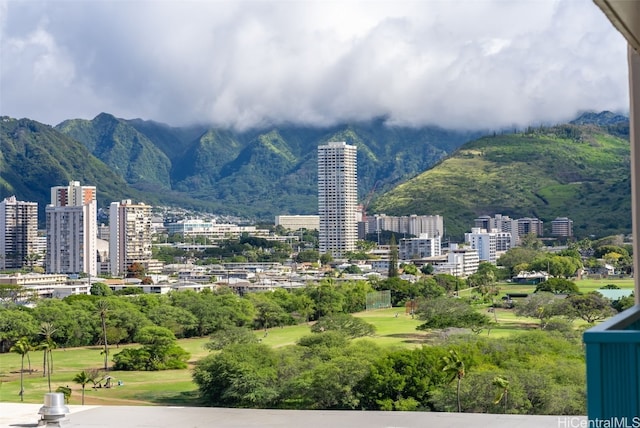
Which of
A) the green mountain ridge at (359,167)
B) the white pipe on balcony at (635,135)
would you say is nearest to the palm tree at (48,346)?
the white pipe on balcony at (635,135)

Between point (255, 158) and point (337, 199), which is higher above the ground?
point (255, 158)

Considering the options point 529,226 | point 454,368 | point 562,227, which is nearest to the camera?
point 454,368

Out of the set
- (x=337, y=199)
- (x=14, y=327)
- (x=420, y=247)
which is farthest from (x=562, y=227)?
(x=14, y=327)

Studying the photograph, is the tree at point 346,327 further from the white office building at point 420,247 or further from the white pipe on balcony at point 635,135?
the white office building at point 420,247

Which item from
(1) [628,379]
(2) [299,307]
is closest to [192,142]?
(2) [299,307]

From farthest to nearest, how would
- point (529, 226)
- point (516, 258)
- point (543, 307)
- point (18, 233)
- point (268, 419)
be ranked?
point (18, 233)
point (529, 226)
point (516, 258)
point (543, 307)
point (268, 419)

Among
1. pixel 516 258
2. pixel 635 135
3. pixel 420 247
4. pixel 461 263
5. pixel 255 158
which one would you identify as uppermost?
pixel 255 158

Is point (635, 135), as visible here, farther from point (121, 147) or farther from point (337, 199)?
point (121, 147)

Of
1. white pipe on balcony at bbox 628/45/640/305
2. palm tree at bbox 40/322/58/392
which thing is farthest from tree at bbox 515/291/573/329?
white pipe on balcony at bbox 628/45/640/305
